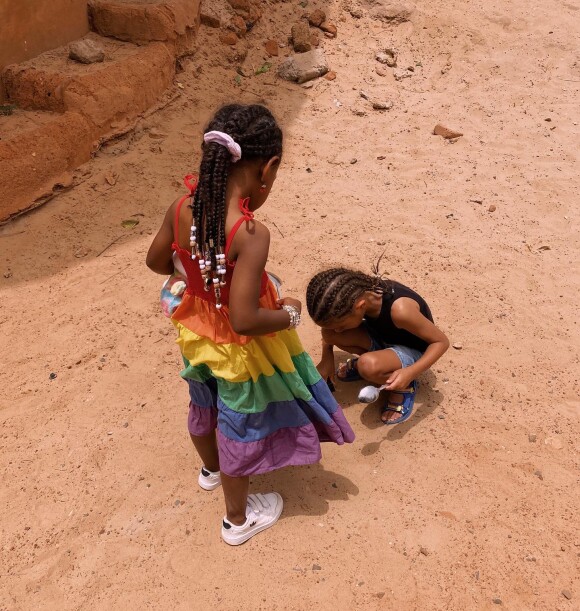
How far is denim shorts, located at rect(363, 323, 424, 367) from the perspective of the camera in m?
2.65

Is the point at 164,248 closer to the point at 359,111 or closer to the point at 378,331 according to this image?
the point at 378,331

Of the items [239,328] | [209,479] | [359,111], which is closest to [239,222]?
[239,328]

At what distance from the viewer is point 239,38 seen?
551 cm

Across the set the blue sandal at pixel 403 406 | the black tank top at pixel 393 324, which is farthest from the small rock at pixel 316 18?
the blue sandal at pixel 403 406

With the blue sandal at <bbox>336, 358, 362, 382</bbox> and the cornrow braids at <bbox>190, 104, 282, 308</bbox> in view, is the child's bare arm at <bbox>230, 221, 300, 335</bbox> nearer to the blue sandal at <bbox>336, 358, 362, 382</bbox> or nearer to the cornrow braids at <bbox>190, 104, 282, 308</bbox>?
the cornrow braids at <bbox>190, 104, 282, 308</bbox>

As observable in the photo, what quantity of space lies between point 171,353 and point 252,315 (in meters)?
1.59

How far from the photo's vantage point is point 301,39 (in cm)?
562

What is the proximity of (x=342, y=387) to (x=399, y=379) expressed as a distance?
0.48 meters

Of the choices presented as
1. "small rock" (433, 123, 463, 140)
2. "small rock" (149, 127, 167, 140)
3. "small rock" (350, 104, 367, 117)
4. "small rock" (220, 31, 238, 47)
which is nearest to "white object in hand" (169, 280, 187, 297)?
"small rock" (149, 127, 167, 140)

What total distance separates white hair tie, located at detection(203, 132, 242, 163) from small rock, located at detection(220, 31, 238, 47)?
419cm

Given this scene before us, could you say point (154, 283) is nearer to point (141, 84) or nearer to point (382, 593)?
point (141, 84)

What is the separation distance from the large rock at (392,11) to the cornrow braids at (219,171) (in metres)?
5.07

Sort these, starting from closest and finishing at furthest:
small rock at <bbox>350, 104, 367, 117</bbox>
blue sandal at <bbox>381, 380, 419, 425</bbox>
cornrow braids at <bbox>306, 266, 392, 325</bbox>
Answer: cornrow braids at <bbox>306, 266, 392, 325</bbox>
blue sandal at <bbox>381, 380, 419, 425</bbox>
small rock at <bbox>350, 104, 367, 117</bbox>

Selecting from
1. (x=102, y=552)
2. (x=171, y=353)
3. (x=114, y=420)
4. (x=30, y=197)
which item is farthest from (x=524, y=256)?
(x=30, y=197)
